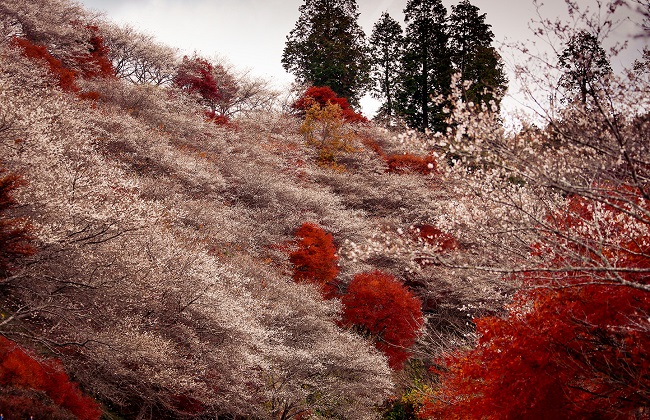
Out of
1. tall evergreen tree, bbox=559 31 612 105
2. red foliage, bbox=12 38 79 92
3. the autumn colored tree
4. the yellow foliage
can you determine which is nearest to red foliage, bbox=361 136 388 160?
the yellow foliage

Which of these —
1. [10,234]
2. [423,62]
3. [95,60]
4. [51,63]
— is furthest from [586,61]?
[423,62]

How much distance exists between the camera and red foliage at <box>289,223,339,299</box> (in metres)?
23.7

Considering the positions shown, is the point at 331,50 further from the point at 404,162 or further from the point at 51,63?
the point at 51,63

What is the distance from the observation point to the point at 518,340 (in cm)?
892

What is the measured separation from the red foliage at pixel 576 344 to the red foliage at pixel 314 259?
45.8 feet

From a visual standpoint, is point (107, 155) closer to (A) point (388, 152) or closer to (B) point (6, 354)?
(B) point (6, 354)

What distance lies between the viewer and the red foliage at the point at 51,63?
23047mm

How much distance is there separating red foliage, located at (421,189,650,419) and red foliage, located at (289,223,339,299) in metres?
14.0

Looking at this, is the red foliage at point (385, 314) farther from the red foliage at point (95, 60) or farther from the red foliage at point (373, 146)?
the red foliage at point (95, 60)

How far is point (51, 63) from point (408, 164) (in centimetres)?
2577

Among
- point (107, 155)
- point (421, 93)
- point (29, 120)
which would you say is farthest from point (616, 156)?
point (421, 93)

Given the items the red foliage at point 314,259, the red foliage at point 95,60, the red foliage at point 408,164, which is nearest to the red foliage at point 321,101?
the red foliage at point 408,164

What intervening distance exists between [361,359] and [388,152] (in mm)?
26058

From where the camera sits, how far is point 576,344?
8.29m
